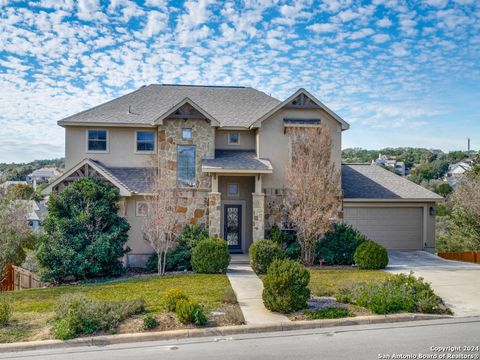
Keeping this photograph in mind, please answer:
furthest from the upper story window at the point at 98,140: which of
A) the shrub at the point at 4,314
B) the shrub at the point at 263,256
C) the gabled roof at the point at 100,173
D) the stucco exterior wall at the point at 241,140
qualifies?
the shrub at the point at 4,314

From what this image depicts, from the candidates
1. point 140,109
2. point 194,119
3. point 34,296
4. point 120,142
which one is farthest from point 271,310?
point 140,109

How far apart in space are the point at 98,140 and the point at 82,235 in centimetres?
555

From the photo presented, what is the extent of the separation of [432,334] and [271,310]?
11.8 feet

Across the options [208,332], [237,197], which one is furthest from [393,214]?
[208,332]

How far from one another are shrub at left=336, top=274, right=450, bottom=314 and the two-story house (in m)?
7.73

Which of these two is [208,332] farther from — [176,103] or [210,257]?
[176,103]

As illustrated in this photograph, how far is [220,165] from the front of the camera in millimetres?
17359

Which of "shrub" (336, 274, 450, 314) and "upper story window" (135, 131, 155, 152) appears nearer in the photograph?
"shrub" (336, 274, 450, 314)

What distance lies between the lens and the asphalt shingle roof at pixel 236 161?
17.3 metres

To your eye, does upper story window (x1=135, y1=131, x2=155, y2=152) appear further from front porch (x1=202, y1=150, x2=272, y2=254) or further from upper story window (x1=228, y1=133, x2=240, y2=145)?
upper story window (x1=228, y1=133, x2=240, y2=145)

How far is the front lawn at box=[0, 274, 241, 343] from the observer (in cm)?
836

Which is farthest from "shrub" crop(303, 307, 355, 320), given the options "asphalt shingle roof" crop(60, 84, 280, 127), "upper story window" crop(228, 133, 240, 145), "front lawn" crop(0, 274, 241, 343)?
"upper story window" crop(228, 133, 240, 145)

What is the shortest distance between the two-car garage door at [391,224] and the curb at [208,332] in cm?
1039

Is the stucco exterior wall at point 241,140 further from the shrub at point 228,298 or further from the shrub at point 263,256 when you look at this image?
the shrub at point 228,298
